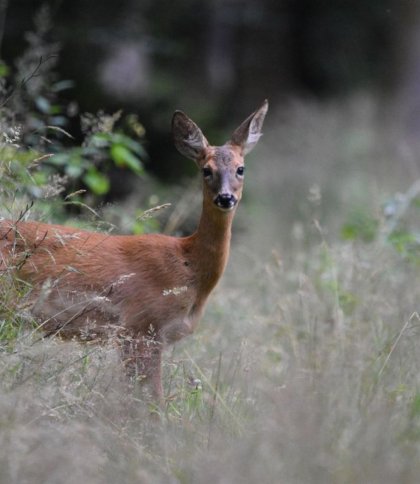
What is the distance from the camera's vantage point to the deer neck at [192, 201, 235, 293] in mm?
6457

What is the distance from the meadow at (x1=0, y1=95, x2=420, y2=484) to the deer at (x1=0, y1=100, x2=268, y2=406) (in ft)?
0.55

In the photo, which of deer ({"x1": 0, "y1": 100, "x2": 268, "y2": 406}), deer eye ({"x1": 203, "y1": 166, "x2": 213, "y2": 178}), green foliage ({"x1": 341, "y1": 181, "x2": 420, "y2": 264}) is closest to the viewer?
deer ({"x1": 0, "y1": 100, "x2": 268, "y2": 406})

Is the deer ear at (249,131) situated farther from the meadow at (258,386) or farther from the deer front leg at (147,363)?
the deer front leg at (147,363)

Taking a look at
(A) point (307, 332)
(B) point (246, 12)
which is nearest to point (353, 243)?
(A) point (307, 332)

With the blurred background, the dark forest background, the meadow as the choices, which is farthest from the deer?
the dark forest background

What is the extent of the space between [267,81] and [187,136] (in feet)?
39.9

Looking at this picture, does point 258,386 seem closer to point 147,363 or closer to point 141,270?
point 147,363

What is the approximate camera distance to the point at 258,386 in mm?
4973

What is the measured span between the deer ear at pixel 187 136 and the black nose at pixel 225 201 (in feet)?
1.74

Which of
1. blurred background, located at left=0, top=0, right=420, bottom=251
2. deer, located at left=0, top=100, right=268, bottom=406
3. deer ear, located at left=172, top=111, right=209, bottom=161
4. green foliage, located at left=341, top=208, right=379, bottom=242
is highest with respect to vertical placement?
deer ear, located at left=172, top=111, right=209, bottom=161

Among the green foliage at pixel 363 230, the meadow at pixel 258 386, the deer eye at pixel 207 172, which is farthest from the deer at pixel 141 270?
the green foliage at pixel 363 230

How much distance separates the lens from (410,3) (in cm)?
1616

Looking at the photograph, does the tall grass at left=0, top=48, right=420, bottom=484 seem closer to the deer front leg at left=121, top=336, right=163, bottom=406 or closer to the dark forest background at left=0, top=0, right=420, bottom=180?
the deer front leg at left=121, top=336, right=163, bottom=406

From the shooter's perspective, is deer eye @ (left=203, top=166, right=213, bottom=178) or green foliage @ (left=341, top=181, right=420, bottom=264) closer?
deer eye @ (left=203, top=166, right=213, bottom=178)
